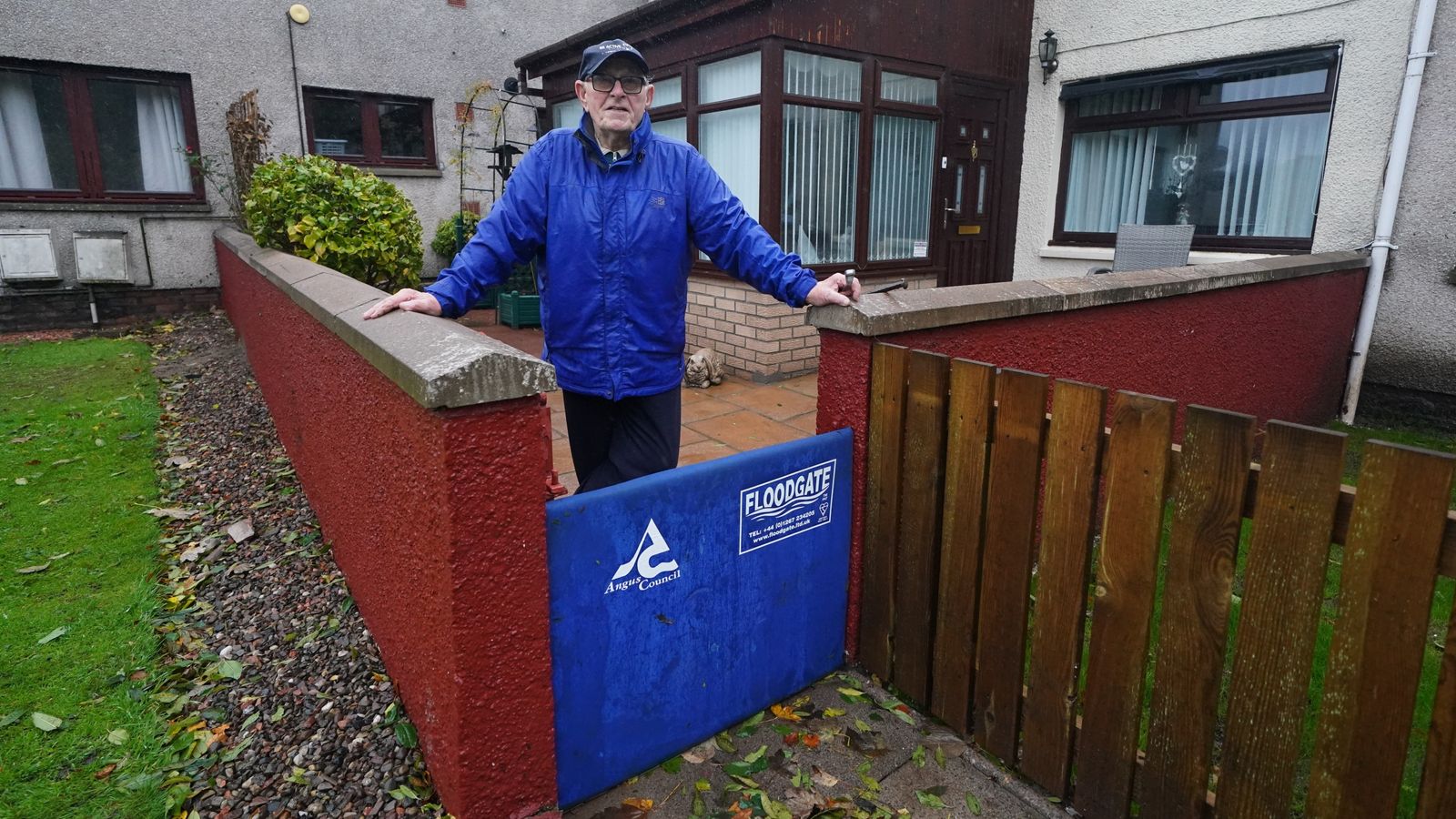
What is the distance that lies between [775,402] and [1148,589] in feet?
12.9

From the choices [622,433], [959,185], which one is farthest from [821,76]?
[622,433]

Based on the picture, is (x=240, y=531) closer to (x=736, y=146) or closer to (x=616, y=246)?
(x=616, y=246)

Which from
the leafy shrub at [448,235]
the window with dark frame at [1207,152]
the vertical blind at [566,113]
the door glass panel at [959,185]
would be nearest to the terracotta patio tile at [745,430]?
the door glass panel at [959,185]

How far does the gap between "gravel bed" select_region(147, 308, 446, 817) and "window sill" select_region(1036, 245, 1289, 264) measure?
24.3ft

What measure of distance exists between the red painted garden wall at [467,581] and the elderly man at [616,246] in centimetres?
61

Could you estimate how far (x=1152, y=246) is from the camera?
20.6 ft

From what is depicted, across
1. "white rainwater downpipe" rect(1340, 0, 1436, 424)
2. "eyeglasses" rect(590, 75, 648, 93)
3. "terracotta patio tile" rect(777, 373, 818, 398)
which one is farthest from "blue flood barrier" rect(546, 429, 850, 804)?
"white rainwater downpipe" rect(1340, 0, 1436, 424)

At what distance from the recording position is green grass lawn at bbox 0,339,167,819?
226 cm

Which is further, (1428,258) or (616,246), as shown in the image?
(1428,258)

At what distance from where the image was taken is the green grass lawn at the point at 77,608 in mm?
2260

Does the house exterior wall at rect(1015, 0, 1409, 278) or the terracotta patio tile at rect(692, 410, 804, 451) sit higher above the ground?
the house exterior wall at rect(1015, 0, 1409, 278)

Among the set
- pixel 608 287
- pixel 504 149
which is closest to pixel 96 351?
pixel 504 149

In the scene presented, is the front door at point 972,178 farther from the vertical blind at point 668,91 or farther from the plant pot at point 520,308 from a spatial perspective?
the plant pot at point 520,308

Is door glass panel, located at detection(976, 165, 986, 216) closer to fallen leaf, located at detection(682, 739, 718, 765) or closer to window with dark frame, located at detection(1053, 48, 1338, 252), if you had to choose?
window with dark frame, located at detection(1053, 48, 1338, 252)
